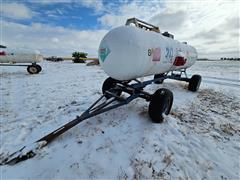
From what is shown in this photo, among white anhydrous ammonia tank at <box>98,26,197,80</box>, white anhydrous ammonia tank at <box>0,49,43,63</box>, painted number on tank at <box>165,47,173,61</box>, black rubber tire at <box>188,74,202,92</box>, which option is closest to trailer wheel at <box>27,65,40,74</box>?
white anhydrous ammonia tank at <box>0,49,43,63</box>

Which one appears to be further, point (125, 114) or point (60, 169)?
point (125, 114)

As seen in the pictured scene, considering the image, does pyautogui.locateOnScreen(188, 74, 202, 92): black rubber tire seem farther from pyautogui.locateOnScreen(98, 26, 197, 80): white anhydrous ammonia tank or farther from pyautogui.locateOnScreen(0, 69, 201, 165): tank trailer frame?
pyautogui.locateOnScreen(98, 26, 197, 80): white anhydrous ammonia tank

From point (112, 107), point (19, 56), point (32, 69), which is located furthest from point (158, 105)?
point (19, 56)

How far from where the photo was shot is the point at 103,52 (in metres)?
3.15

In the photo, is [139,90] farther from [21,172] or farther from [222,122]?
[21,172]

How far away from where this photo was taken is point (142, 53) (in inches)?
118

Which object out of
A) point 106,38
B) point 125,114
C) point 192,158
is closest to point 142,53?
point 106,38

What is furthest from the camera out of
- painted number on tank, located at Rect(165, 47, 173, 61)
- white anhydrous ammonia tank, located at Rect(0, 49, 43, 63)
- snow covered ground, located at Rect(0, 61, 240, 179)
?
white anhydrous ammonia tank, located at Rect(0, 49, 43, 63)

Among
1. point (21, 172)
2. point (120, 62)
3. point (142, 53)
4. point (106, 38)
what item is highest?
point (106, 38)

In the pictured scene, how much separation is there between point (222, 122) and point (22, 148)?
4.15m

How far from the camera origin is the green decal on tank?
3056 millimetres

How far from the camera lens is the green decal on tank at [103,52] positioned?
306cm

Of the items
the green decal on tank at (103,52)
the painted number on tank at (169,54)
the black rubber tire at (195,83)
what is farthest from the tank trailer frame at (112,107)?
the black rubber tire at (195,83)

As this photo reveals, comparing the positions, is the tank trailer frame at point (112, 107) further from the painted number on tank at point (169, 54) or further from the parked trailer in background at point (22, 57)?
the parked trailer in background at point (22, 57)
